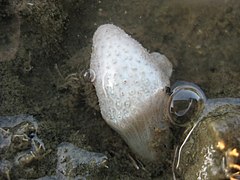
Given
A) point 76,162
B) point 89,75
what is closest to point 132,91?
point 89,75

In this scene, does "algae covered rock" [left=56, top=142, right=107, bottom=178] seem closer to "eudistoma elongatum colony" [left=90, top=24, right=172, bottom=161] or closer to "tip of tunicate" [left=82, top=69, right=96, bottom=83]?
"eudistoma elongatum colony" [left=90, top=24, right=172, bottom=161]

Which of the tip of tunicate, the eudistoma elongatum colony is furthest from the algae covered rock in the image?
the tip of tunicate

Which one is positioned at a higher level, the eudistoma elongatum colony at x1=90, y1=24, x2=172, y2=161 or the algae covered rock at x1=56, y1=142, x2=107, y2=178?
the eudistoma elongatum colony at x1=90, y1=24, x2=172, y2=161

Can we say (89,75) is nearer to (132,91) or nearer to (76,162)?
(132,91)

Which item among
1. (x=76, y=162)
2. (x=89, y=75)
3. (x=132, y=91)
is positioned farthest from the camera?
(x=89, y=75)

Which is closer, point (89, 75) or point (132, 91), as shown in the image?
point (132, 91)

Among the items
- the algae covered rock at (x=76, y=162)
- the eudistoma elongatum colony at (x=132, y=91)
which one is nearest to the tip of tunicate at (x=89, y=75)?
the eudistoma elongatum colony at (x=132, y=91)

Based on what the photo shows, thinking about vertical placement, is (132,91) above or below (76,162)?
above

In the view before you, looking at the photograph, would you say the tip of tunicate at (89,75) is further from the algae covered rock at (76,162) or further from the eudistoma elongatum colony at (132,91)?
the algae covered rock at (76,162)

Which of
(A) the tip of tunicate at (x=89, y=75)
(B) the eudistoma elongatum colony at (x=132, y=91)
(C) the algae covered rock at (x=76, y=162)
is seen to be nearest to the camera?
(C) the algae covered rock at (x=76, y=162)
